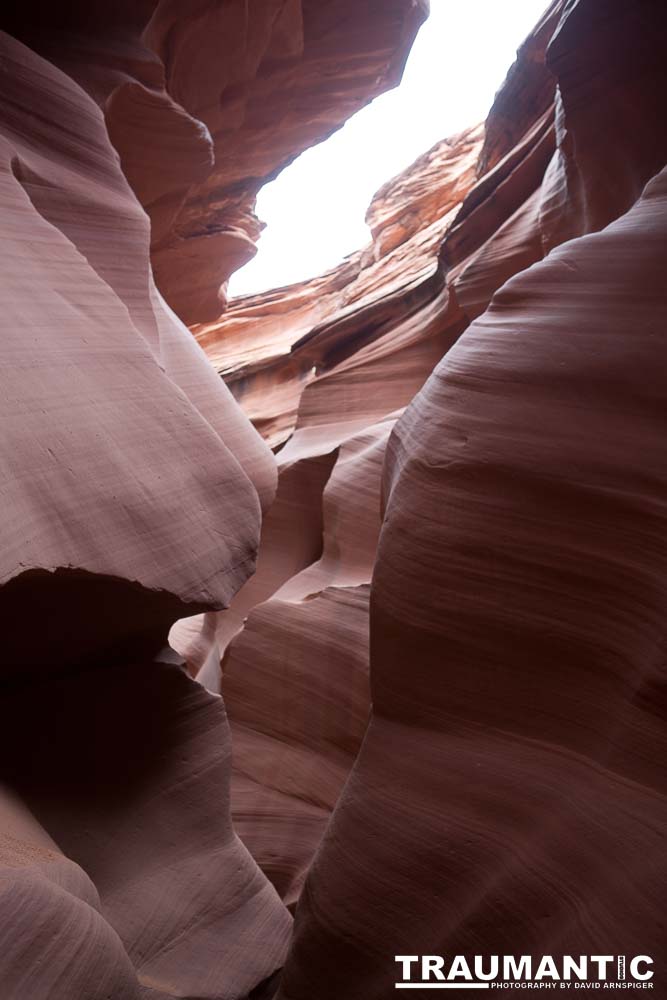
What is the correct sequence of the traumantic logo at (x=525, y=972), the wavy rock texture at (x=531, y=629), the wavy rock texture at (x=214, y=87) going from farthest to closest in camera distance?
the wavy rock texture at (x=214, y=87), the wavy rock texture at (x=531, y=629), the traumantic logo at (x=525, y=972)

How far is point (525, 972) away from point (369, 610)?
144cm

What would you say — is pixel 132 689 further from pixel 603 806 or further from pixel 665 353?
pixel 665 353

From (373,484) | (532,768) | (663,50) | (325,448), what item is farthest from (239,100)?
(532,768)

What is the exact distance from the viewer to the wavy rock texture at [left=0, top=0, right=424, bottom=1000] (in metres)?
2.12

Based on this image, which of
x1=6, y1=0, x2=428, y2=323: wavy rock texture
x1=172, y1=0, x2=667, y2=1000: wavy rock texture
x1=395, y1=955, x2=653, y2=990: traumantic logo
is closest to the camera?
x1=395, y1=955, x2=653, y2=990: traumantic logo

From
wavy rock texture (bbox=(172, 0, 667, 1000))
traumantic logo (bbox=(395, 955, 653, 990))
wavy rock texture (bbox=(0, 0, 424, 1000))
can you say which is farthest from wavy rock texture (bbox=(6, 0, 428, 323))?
traumantic logo (bbox=(395, 955, 653, 990))

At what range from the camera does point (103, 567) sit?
2.25 m

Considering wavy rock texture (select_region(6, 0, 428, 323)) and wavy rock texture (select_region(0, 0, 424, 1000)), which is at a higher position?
wavy rock texture (select_region(6, 0, 428, 323))

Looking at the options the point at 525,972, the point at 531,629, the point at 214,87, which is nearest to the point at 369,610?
the point at 531,629

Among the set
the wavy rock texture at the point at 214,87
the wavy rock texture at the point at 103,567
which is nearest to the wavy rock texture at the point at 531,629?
the wavy rock texture at the point at 103,567

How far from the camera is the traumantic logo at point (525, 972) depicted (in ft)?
5.82

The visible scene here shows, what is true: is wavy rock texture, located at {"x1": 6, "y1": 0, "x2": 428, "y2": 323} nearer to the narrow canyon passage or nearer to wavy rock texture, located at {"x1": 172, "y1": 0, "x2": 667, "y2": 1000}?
the narrow canyon passage

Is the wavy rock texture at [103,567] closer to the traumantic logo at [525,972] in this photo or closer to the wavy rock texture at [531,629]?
the wavy rock texture at [531,629]

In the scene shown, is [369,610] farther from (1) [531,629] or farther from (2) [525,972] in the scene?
(2) [525,972]
